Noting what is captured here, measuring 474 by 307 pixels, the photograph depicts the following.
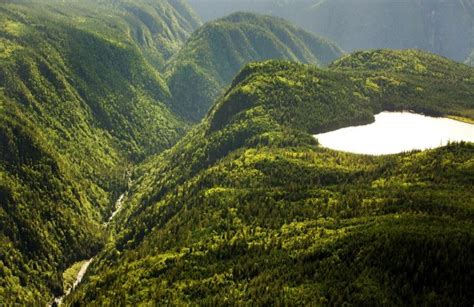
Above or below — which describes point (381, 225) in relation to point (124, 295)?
below

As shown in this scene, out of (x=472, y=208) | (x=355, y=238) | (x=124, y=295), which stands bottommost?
(x=472, y=208)

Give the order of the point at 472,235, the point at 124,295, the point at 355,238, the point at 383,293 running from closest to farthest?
the point at 383,293
the point at 472,235
the point at 355,238
the point at 124,295

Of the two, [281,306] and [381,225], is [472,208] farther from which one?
[281,306]

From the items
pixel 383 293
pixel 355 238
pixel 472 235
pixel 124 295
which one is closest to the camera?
pixel 383 293

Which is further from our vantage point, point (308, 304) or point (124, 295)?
point (124, 295)

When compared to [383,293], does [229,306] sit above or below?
above

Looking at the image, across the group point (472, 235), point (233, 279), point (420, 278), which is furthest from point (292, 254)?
point (472, 235)

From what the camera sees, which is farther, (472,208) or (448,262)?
(472,208)

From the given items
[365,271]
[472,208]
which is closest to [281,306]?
[365,271]

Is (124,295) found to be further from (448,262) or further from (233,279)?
(448,262)
